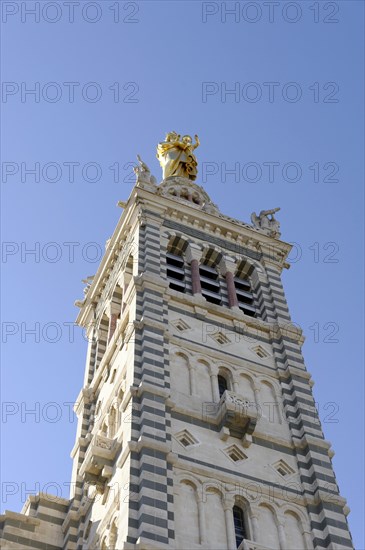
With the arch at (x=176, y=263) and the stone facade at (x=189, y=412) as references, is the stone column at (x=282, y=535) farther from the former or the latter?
the arch at (x=176, y=263)

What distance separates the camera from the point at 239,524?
26859 mm

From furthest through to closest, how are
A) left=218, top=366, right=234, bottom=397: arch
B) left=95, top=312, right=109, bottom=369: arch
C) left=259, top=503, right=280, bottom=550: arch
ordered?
left=95, top=312, right=109, bottom=369: arch
left=218, top=366, right=234, bottom=397: arch
left=259, top=503, right=280, bottom=550: arch

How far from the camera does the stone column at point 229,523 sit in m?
25.6

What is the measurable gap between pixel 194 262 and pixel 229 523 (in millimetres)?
13139

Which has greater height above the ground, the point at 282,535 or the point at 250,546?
the point at 282,535

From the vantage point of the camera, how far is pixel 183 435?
28.2 metres

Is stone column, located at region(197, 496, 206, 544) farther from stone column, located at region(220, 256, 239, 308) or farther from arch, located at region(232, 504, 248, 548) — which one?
stone column, located at region(220, 256, 239, 308)

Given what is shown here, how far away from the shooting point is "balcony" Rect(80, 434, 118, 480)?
2817cm

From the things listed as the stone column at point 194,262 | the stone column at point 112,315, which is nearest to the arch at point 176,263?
the stone column at point 194,262

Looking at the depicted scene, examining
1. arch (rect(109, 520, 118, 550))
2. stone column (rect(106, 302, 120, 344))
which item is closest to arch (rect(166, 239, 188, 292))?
stone column (rect(106, 302, 120, 344))

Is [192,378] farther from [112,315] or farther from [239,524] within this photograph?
[112,315]

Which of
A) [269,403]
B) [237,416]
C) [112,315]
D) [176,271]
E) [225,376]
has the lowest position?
[237,416]

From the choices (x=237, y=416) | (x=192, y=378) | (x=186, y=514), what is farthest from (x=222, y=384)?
(x=186, y=514)

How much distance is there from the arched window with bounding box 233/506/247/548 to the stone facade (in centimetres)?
6
